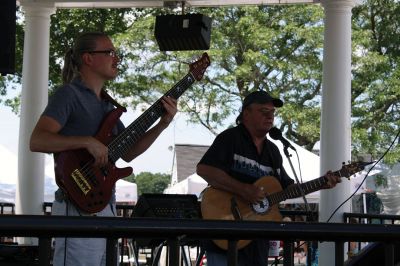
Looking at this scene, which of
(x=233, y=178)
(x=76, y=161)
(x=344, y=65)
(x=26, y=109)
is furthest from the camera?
(x=26, y=109)

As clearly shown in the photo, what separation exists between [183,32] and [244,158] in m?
3.49

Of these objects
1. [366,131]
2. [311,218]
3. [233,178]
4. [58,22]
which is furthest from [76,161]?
[366,131]

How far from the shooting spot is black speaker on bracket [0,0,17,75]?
4500 mm

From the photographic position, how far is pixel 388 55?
786 inches

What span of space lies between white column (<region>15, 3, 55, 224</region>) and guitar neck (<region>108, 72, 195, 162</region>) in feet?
17.9

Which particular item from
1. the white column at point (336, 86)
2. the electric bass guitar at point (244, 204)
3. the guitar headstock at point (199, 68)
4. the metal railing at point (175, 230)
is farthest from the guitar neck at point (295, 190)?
the white column at point (336, 86)

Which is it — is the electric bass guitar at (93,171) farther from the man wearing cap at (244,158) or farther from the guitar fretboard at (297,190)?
the guitar fretboard at (297,190)

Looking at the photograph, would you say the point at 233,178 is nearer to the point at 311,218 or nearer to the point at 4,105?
the point at 311,218

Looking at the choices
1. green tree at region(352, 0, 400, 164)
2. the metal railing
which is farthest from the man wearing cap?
green tree at region(352, 0, 400, 164)

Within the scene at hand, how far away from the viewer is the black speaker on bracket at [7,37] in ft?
14.8

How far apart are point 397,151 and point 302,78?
329 cm

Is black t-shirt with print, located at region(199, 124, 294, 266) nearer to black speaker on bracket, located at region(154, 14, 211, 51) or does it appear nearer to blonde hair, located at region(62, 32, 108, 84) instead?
blonde hair, located at region(62, 32, 108, 84)

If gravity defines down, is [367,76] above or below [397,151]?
above

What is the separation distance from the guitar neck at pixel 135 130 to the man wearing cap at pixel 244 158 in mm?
830
